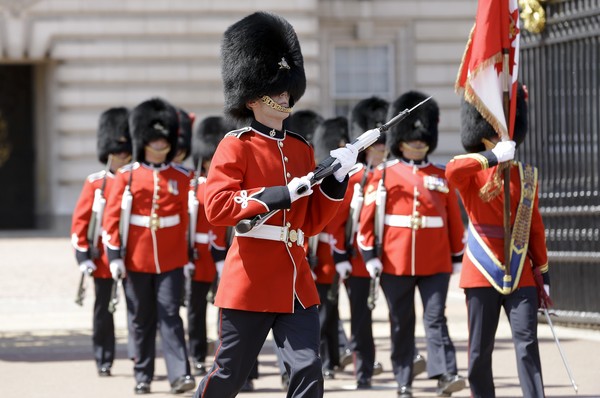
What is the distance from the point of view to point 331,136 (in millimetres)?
9766

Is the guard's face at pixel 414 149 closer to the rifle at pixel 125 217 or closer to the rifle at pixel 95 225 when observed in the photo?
the rifle at pixel 125 217

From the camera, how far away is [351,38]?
22.8 meters

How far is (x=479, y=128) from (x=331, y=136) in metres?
2.76

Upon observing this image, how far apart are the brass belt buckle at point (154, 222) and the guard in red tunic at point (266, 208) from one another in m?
2.66

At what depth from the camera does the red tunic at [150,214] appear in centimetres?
827

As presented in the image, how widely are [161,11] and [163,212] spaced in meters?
13.0

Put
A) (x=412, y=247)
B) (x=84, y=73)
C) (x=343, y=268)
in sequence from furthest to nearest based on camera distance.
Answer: (x=84, y=73) < (x=343, y=268) < (x=412, y=247)

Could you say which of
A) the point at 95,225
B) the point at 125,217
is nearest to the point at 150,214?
the point at 125,217

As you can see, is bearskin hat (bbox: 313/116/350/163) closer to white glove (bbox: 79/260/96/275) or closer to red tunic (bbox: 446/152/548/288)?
white glove (bbox: 79/260/96/275)

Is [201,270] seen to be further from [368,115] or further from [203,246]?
[368,115]

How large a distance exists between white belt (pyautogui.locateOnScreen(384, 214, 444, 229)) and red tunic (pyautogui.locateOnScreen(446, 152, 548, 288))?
119cm

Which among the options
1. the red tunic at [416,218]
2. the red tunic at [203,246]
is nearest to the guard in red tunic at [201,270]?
the red tunic at [203,246]

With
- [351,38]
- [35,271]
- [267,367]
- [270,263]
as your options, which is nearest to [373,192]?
[267,367]

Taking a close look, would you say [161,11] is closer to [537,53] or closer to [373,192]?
[537,53]
